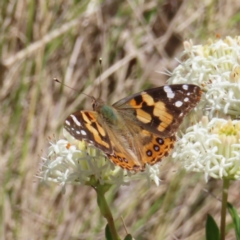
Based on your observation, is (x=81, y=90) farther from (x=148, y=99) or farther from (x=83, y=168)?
(x=83, y=168)

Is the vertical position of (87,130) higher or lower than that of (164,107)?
higher

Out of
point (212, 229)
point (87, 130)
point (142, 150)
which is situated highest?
point (87, 130)

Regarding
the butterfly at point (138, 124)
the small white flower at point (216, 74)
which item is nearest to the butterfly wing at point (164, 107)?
the butterfly at point (138, 124)

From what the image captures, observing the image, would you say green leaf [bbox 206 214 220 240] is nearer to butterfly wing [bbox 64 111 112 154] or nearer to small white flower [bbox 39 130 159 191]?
small white flower [bbox 39 130 159 191]

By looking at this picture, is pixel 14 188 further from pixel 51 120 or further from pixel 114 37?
pixel 114 37

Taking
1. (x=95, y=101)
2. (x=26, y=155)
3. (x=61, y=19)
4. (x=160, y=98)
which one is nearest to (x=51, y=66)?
(x=61, y=19)

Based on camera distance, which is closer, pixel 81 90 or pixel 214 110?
pixel 214 110

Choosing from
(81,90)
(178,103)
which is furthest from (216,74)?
(81,90)
